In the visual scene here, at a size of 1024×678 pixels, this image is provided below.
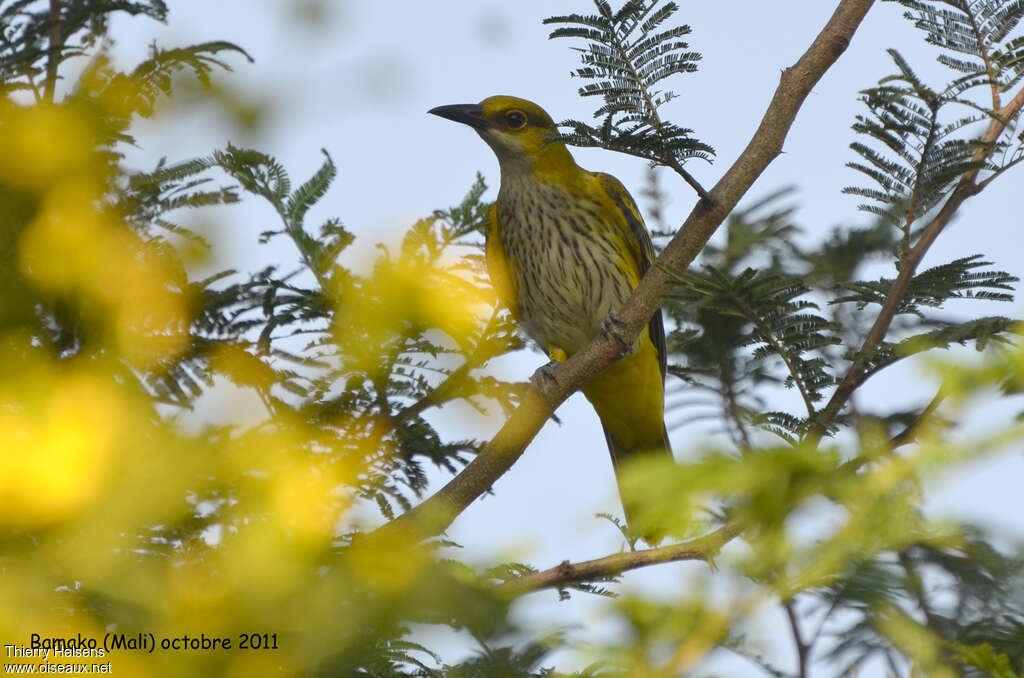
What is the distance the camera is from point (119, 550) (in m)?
1.58

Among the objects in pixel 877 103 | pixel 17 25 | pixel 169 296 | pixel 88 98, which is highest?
pixel 17 25

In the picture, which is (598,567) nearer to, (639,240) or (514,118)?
(639,240)

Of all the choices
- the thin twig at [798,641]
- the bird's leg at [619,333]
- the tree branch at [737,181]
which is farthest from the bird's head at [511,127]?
the thin twig at [798,641]

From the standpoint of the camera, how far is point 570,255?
5289 millimetres

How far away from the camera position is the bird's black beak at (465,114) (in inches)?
215

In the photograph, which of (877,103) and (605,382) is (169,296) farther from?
(605,382)

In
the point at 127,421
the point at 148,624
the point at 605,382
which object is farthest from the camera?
the point at 605,382

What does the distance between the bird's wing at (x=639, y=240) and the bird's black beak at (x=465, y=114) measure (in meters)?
0.70

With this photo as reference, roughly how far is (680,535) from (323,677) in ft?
1.89

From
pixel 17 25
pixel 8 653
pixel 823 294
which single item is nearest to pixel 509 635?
pixel 8 653

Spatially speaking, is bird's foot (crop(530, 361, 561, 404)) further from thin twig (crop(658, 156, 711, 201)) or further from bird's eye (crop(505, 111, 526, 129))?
bird's eye (crop(505, 111, 526, 129))

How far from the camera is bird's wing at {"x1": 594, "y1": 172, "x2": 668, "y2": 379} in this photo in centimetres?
529

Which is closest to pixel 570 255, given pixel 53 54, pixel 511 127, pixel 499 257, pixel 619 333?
pixel 499 257

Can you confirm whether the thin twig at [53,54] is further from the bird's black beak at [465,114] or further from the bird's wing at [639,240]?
the bird's wing at [639,240]
